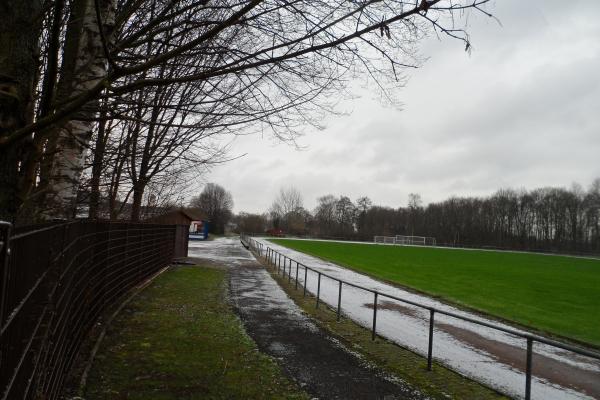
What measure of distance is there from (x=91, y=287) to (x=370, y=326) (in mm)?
6051

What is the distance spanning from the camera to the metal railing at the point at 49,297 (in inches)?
79.8

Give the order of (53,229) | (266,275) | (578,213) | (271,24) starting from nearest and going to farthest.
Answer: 1. (53,229)
2. (271,24)
3. (266,275)
4. (578,213)

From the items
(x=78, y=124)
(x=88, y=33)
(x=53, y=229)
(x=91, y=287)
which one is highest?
(x=88, y=33)

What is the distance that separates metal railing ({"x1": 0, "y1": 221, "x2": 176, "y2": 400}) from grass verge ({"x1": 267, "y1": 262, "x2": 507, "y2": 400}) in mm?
4073

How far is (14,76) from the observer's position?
11.8 feet

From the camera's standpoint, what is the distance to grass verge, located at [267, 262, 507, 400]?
629 cm

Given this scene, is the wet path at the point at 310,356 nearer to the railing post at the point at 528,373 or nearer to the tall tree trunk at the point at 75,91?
the railing post at the point at 528,373

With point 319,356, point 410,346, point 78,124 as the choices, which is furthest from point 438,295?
point 78,124

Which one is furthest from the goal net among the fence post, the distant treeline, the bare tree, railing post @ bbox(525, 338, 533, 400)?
the fence post

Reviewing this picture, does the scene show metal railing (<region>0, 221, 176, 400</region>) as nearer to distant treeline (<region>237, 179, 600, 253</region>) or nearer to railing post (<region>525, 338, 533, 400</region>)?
railing post (<region>525, 338, 533, 400</region>)

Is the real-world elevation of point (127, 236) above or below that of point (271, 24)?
below

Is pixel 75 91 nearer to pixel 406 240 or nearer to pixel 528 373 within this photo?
pixel 528 373

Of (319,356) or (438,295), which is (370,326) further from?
(438,295)

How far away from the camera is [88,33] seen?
4398 millimetres
